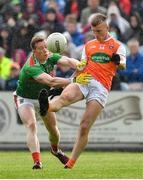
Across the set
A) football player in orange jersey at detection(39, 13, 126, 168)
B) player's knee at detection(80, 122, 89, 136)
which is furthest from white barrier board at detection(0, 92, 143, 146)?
player's knee at detection(80, 122, 89, 136)

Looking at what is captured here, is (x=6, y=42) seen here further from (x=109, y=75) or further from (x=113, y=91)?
(x=109, y=75)

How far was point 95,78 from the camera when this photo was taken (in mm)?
14461

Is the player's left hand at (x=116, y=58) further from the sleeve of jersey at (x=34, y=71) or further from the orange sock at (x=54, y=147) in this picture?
the orange sock at (x=54, y=147)

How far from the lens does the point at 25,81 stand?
15.4m

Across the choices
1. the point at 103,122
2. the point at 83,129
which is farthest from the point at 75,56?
the point at 83,129

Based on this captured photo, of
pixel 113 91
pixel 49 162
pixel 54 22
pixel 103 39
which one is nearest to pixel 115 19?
pixel 54 22

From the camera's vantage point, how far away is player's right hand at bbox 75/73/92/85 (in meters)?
14.4

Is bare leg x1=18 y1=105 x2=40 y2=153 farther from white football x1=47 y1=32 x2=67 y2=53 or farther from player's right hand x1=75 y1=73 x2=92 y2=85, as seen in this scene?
player's right hand x1=75 y1=73 x2=92 y2=85

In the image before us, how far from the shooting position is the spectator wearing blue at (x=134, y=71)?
21906mm

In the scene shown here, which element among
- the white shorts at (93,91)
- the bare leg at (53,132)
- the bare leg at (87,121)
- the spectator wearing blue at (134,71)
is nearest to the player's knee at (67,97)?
the white shorts at (93,91)

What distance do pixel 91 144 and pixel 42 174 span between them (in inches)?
302

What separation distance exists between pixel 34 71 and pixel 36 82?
0.56 m

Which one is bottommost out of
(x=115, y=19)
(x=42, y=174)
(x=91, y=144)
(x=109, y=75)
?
(x=91, y=144)

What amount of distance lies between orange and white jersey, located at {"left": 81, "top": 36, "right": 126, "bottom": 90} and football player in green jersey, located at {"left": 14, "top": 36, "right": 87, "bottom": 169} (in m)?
0.32
